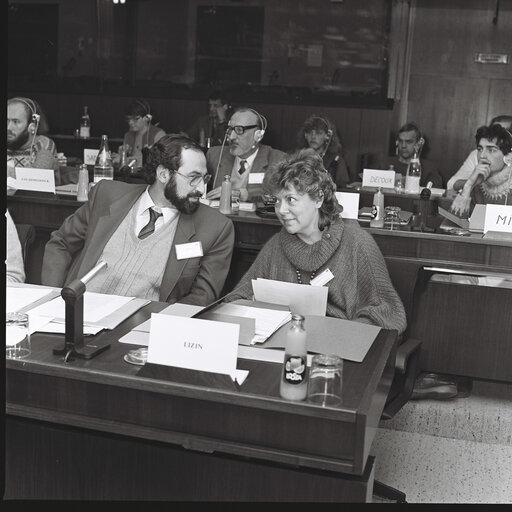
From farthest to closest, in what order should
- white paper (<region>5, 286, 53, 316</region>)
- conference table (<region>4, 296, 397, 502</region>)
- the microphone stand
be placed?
white paper (<region>5, 286, 53, 316</region>)
the microphone stand
conference table (<region>4, 296, 397, 502</region>)

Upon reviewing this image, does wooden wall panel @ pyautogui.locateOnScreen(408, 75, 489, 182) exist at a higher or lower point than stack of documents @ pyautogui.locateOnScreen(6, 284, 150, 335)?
higher

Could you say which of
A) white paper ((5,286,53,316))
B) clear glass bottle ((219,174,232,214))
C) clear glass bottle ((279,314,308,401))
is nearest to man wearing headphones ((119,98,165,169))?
clear glass bottle ((219,174,232,214))

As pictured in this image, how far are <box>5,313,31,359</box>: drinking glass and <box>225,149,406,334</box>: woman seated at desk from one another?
934mm

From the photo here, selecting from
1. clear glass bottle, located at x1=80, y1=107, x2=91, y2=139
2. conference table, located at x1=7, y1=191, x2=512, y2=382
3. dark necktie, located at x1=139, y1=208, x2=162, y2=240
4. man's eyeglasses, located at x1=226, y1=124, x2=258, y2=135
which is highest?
man's eyeglasses, located at x1=226, y1=124, x2=258, y2=135

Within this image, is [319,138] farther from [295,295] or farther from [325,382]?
[325,382]

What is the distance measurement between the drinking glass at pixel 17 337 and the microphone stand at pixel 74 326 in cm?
8

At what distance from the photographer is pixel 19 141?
491cm

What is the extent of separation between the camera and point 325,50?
8.21 metres

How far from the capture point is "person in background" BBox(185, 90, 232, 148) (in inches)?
298

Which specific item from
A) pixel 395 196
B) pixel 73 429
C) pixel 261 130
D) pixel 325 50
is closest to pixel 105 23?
pixel 325 50

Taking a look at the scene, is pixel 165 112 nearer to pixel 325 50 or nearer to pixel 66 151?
pixel 66 151

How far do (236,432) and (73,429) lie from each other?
44 cm

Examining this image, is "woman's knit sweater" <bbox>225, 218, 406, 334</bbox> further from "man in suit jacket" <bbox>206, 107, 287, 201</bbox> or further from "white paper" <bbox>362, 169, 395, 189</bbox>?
"white paper" <bbox>362, 169, 395, 189</bbox>

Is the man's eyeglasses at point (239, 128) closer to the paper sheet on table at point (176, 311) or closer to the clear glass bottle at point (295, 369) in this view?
the paper sheet on table at point (176, 311)
